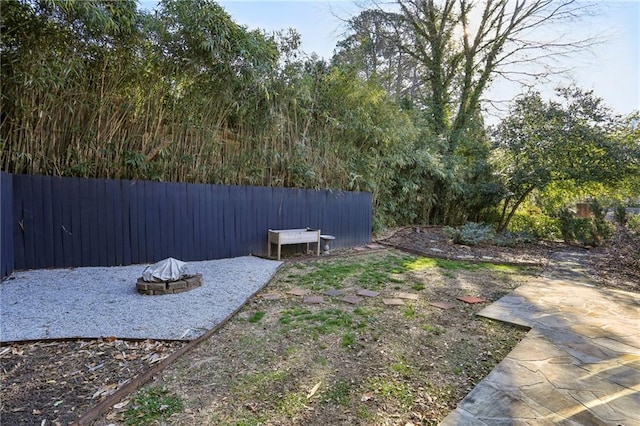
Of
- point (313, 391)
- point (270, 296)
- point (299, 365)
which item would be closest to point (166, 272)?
point (270, 296)

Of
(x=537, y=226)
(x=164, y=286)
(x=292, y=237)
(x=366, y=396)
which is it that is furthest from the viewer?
(x=537, y=226)

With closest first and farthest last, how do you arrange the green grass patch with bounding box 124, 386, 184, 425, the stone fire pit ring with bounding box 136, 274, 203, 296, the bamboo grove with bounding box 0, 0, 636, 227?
1. the green grass patch with bounding box 124, 386, 184, 425
2. the stone fire pit ring with bounding box 136, 274, 203, 296
3. the bamboo grove with bounding box 0, 0, 636, 227

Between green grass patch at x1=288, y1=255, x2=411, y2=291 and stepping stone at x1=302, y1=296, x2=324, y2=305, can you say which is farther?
green grass patch at x1=288, y1=255, x2=411, y2=291

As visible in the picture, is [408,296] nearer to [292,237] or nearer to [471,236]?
[292,237]

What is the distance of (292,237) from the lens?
17.3 feet

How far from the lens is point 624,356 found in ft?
7.15

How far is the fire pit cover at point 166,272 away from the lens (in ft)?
10.8

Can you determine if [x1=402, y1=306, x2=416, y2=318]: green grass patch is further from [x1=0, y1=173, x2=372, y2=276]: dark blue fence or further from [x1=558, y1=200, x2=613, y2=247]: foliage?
→ [x1=558, y1=200, x2=613, y2=247]: foliage

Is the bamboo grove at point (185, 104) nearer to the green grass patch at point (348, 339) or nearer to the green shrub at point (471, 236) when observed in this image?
the green shrub at point (471, 236)

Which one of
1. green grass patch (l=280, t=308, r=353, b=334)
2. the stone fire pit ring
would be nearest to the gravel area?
the stone fire pit ring

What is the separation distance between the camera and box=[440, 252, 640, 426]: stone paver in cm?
158

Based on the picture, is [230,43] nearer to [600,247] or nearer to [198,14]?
[198,14]

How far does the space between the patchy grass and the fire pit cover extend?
83 centimetres

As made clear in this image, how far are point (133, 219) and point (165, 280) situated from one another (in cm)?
140
